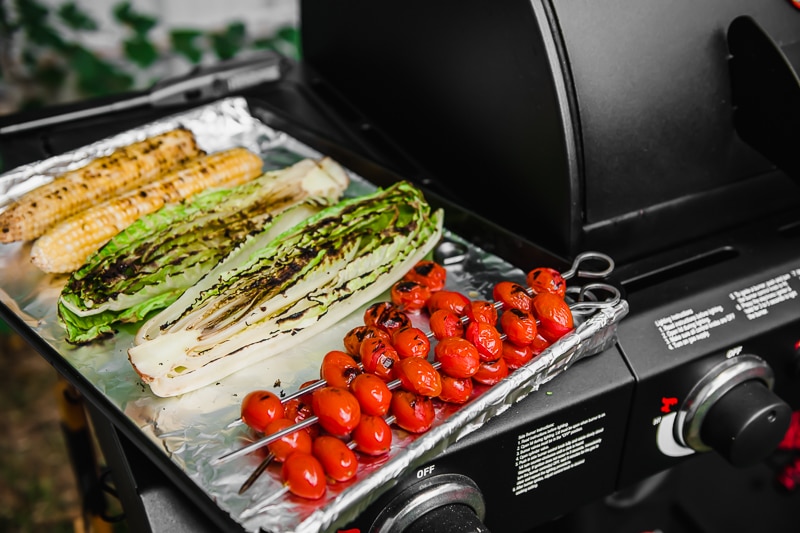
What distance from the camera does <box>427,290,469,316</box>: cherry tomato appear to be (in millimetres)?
1440

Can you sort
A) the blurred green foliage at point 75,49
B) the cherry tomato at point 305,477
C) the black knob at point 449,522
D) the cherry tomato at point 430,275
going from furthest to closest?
the blurred green foliage at point 75,49 < the cherry tomato at point 430,275 < the black knob at point 449,522 < the cherry tomato at point 305,477

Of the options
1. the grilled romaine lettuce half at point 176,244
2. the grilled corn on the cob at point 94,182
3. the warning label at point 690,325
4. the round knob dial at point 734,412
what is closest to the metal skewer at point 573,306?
the warning label at point 690,325

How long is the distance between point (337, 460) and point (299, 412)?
5.7 inches

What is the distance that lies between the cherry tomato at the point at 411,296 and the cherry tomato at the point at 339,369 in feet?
0.77

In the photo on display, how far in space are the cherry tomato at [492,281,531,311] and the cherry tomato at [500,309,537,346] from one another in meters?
0.05

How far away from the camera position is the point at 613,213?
1584 mm

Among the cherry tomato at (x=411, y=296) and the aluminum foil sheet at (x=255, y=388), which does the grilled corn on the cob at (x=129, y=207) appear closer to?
the aluminum foil sheet at (x=255, y=388)

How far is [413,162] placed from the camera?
1.94 meters

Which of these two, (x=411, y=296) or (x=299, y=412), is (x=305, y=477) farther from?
(x=411, y=296)

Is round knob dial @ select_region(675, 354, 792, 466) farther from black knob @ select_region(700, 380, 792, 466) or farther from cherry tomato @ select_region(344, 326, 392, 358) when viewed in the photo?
cherry tomato @ select_region(344, 326, 392, 358)

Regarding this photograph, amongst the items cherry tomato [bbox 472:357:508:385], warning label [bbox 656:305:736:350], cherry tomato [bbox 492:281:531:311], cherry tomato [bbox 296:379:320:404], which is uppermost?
cherry tomato [bbox 492:281:531:311]

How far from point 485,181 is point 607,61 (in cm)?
38

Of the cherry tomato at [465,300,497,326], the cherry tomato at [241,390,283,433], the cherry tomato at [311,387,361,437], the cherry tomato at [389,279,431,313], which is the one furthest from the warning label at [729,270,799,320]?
the cherry tomato at [241,390,283,433]

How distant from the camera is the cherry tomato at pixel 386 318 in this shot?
1.40 metres
